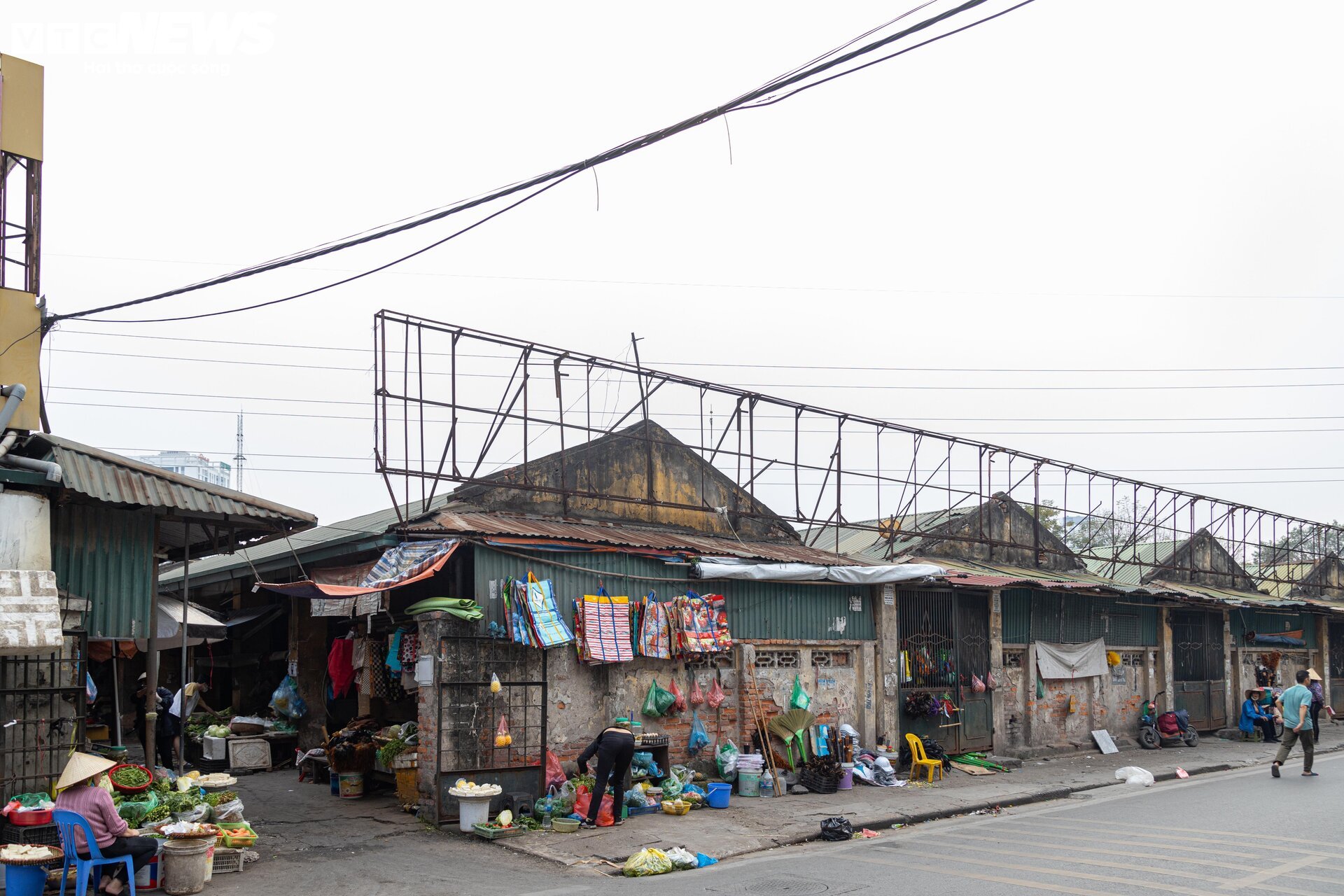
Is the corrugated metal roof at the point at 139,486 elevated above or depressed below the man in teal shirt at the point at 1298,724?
above

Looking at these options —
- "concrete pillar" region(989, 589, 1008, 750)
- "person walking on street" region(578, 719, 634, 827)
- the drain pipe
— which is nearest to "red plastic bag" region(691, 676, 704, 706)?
"person walking on street" region(578, 719, 634, 827)

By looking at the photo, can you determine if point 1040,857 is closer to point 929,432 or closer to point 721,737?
point 721,737

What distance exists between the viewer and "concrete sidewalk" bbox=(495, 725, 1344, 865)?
12.0 meters

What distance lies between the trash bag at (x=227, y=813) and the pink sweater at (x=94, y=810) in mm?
2325

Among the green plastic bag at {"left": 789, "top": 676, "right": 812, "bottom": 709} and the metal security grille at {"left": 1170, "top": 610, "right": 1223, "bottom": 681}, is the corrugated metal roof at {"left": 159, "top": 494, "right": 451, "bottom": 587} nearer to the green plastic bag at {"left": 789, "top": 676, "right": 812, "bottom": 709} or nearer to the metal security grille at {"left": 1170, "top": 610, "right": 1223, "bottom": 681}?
the green plastic bag at {"left": 789, "top": 676, "right": 812, "bottom": 709}

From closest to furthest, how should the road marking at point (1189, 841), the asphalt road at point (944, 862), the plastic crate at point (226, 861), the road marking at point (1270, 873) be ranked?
1. the road marking at point (1270, 873)
2. the asphalt road at point (944, 862)
3. the plastic crate at point (226, 861)
4. the road marking at point (1189, 841)

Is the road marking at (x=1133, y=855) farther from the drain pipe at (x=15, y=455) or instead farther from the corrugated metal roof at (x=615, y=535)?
the drain pipe at (x=15, y=455)

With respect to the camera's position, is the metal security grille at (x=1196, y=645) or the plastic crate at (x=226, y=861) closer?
the plastic crate at (x=226, y=861)

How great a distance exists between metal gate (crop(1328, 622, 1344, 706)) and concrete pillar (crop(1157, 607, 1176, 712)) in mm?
10209

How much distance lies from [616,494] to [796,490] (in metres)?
3.80

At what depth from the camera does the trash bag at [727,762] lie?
1551 cm

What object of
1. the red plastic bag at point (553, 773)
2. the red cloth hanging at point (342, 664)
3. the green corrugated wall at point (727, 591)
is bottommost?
the red plastic bag at point (553, 773)

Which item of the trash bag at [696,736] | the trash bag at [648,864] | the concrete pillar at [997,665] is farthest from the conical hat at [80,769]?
the concrete pillar at [997,665]

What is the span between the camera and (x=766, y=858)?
458 inches
